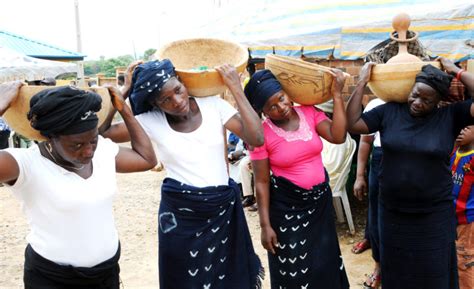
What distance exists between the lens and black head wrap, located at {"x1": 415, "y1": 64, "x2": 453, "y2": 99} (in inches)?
86.3

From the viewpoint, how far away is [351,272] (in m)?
4.14

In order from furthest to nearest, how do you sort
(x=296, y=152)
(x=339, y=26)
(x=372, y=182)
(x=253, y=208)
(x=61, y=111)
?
(x=253, y=208) → (x=339, y=26) → (x=372, y=182) → (x=296, y=152) → (x=61, y=111)

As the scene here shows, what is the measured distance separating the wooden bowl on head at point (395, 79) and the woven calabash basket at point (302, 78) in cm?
25

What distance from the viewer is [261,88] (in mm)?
2410

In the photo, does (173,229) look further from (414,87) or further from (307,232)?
(414,87)

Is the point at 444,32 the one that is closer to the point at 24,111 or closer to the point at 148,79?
the point at 148,79

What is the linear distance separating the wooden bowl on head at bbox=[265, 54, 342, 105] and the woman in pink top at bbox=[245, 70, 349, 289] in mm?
45

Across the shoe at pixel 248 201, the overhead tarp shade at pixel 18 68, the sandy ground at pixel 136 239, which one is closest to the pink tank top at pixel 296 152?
the sandy ground at pixel 136 239

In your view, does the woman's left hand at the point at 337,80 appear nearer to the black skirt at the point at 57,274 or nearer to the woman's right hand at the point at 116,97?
the woman's right hand at the point at 116,97

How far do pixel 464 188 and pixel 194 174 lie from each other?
5.48 ft

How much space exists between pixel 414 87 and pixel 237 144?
4507 mm

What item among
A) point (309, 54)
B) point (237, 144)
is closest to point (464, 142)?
point (309, 54)

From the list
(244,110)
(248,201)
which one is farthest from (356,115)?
(248,201)

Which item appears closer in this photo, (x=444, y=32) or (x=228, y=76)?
(x=228, y=76)
